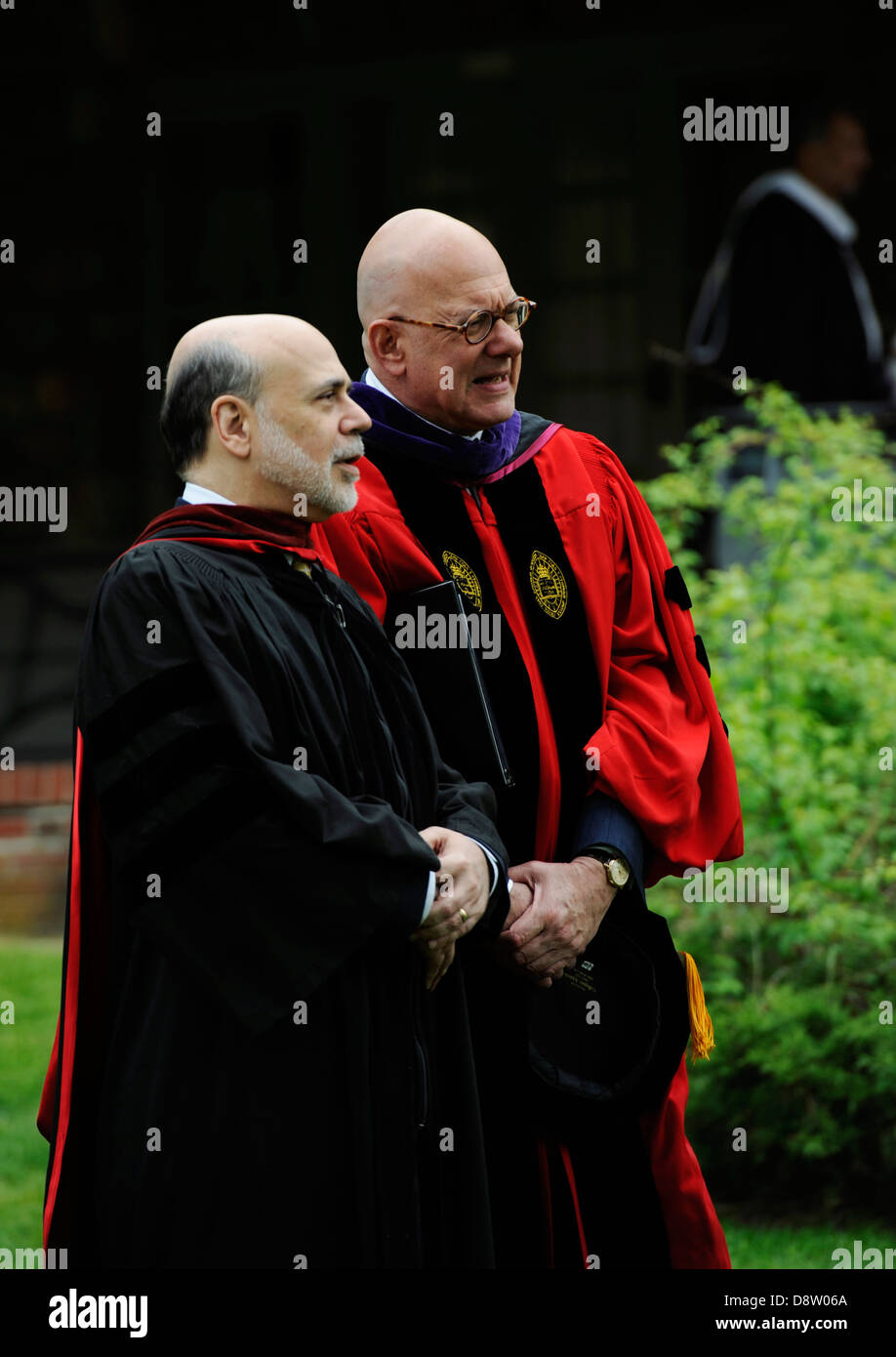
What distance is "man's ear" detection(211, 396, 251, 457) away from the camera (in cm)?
255

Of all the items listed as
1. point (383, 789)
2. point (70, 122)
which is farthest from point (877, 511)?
point (70, 122)

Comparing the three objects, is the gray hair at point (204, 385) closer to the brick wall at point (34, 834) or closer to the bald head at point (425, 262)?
the bald head at point (425, 262)

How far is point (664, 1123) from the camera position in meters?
3.15

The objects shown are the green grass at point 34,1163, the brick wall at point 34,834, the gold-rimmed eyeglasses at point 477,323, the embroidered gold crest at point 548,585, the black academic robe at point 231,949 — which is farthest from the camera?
the brick wall at point 34,834

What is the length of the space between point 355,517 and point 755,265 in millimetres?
6592

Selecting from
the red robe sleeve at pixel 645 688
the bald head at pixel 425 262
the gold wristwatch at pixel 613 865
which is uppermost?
the bald head at pixel 425 262

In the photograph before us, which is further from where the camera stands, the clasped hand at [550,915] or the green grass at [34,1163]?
the green grass at [34,1163]

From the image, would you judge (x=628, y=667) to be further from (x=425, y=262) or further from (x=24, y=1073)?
(x=24, y=1073)

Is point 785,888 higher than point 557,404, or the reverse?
point 557,404

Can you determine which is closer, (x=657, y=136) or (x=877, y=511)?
(x=877, y=511)

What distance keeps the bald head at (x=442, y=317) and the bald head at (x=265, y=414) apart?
40cm

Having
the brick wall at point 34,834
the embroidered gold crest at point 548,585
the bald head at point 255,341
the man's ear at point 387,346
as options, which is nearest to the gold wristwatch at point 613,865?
the embroidered gold crest at point 548,585

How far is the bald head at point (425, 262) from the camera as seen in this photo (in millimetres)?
2973
